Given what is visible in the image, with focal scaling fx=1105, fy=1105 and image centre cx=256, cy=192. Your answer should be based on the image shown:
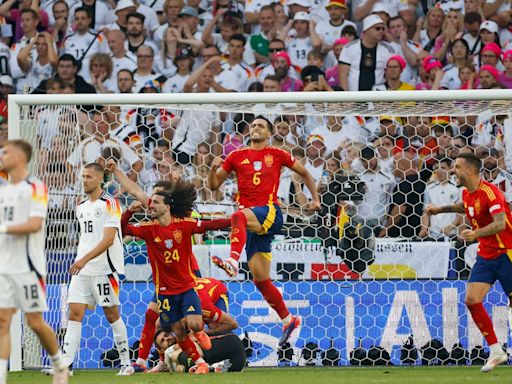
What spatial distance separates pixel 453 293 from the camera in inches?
465

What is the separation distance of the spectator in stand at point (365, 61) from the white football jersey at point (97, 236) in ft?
20.1

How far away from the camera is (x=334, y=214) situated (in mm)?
12516

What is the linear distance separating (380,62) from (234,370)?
661 cm

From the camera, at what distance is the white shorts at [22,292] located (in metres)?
7.88

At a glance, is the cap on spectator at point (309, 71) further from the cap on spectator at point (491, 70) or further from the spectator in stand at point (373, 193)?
the spectator in stand at point (373, 193)

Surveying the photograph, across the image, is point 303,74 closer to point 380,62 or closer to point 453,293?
point 380,62

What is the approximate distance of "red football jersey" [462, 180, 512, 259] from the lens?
1061cm

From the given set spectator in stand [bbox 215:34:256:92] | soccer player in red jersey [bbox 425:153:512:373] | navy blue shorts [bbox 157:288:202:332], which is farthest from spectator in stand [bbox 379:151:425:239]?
spectator in stand [bbox 215:34:256:92]

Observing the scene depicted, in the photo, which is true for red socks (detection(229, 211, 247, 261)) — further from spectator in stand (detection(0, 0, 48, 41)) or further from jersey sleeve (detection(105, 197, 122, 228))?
spectator in stand (detection(0, 0, 48, 41))

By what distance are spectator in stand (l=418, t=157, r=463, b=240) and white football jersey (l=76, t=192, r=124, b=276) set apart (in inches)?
141

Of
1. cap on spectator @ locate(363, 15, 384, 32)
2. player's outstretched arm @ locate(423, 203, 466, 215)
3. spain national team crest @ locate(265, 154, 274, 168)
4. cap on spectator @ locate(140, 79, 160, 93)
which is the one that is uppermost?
cap on spectator @ locate(363, 15, 384, 32)

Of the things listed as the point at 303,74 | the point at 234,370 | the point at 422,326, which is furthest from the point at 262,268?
the point at 303,74

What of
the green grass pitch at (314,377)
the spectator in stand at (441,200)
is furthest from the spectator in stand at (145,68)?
the green grass pitch at (314,377)

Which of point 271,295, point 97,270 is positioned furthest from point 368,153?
point 97,270
